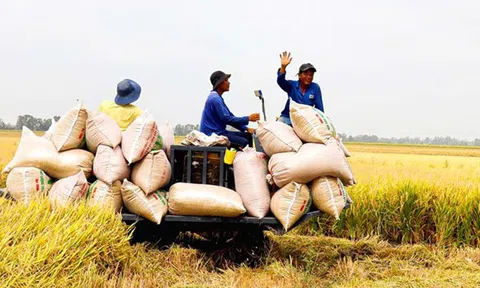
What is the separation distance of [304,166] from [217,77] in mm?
1764

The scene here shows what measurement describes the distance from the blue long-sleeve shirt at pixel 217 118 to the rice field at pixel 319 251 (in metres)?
1.33

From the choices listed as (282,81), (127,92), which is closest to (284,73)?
(282,81)

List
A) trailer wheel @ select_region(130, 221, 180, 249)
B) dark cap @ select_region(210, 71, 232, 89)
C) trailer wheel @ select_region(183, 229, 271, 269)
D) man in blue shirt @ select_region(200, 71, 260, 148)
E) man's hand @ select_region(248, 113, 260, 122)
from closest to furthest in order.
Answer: trailer wheel @ select_region(130, 221, 180, 249) < trailer wheel @ select_region(183, 229, 271, 269) < man's hand @ select_region(248, 113, 260, 122) < man in blue shirt @ select_region(200, 71, 260, 148) < dark cap @ select_region(210, 71, 232, 89)

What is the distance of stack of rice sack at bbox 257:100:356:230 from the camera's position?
4367mm

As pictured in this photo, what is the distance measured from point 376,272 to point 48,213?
10.3 feet

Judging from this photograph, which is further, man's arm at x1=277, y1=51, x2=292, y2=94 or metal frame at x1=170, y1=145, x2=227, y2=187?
man's arm at x1=277, y1=51, x2=292, y2=94

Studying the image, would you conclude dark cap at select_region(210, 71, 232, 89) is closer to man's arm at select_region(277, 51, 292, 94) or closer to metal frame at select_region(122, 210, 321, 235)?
man's arm at select_region(277, 51, 292, 94)

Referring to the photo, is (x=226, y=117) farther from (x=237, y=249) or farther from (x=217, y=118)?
(x=237, y=249)

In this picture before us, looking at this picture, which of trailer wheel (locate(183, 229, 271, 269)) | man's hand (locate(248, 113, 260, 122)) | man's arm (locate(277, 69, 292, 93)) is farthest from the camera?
man's arm (locate(277, 69, 292, 93))

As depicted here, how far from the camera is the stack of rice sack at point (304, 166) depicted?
4367 mm

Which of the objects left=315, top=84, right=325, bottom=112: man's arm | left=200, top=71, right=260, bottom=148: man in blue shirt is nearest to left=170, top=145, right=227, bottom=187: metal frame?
left=200, top=71, right=260, bottom=148: man in blue shirt

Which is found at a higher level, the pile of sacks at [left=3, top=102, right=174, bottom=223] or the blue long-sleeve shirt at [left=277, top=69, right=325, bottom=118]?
the blue long-sleeve shirt at [left=277, top=69, right=325, bottom=118]

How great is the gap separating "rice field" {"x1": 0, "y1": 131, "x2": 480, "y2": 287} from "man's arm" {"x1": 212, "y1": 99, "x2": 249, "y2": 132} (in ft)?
4.65

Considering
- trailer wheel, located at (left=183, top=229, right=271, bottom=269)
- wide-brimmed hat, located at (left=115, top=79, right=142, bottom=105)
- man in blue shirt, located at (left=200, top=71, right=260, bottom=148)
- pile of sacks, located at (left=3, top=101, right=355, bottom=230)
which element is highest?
wide-brimmed hat, located at (left=115, top=79, right=142, bottom=105)
